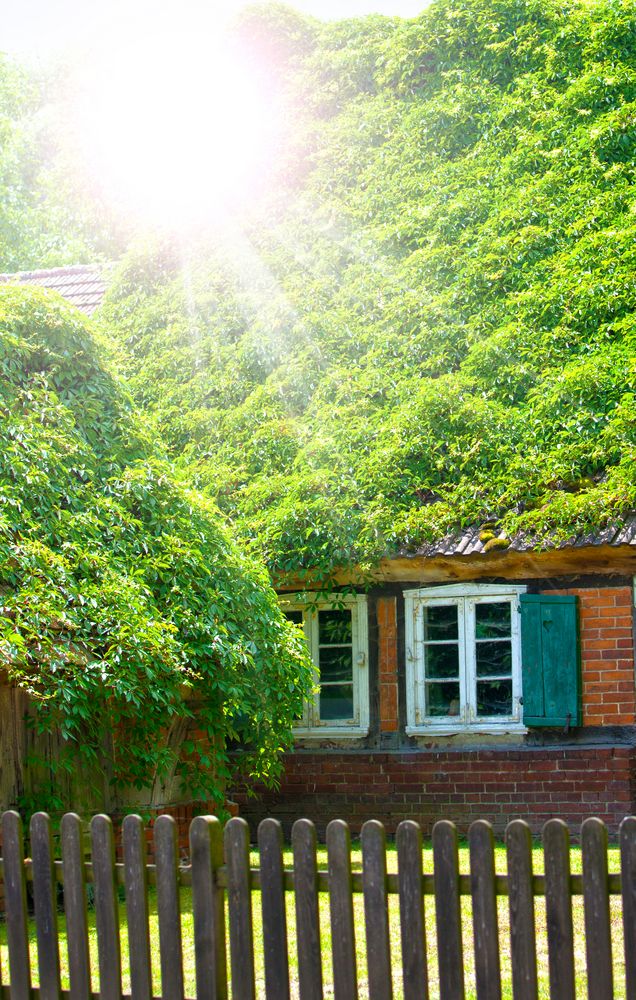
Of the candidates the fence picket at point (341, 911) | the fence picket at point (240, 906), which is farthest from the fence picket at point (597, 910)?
the fence picket at point (240, 906)

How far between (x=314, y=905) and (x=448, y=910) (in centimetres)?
53

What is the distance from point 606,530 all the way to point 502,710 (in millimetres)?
2237

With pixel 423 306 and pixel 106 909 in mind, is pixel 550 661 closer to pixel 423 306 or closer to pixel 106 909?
pixel 423 306

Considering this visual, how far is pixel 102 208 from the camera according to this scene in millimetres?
21672

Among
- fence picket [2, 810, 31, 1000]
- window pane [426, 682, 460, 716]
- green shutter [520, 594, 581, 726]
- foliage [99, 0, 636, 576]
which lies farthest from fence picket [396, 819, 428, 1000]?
window pane [426, 682, 460, 716]

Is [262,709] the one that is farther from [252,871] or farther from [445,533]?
[252,871]

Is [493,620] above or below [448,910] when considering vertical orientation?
above

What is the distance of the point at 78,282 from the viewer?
19.2 m

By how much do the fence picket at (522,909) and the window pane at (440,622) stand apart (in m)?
7.87

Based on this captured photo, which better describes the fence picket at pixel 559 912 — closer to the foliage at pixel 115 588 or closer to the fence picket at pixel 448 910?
the fence picket at pixel 448 910

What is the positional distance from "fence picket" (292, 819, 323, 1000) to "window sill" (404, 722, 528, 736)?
24.2ft

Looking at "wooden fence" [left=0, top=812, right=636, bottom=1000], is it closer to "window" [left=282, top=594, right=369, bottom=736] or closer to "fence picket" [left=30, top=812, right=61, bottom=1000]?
"fence picket" [left=30, top=812, right=61, bottom=1000]

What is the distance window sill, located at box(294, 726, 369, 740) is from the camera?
12461 mm

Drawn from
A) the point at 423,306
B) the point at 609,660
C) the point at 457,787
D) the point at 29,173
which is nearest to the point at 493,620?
the point at 609,660
